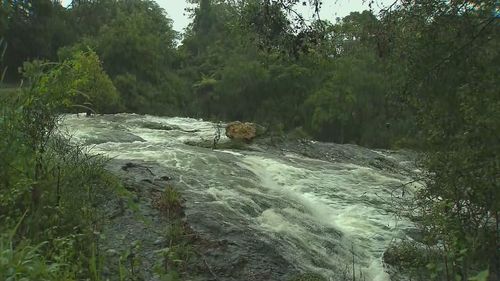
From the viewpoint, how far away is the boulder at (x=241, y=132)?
19.8 meters

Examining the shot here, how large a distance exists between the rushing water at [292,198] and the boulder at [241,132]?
5.68 feet

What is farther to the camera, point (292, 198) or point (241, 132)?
point (241, 132)

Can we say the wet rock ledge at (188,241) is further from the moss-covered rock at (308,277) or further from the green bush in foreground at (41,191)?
the green bush in foreground at (41,191)

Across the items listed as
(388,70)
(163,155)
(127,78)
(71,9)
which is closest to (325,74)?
(127,78)

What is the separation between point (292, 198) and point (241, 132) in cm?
860

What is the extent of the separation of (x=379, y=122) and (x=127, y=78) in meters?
18.5

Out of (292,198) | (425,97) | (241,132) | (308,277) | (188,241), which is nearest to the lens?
(425,97)

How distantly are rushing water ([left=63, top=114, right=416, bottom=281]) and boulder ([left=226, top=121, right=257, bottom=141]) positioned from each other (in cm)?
173

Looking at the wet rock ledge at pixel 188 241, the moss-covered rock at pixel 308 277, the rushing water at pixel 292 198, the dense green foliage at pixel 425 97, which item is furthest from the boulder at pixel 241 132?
the moss-covered rock at pixel 308 277

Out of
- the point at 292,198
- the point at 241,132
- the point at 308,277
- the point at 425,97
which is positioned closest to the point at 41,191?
the point at 308,277

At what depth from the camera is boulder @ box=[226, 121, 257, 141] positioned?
19.8 m

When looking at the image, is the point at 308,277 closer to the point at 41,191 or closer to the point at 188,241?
the point at 188,241

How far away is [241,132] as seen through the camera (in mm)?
20047

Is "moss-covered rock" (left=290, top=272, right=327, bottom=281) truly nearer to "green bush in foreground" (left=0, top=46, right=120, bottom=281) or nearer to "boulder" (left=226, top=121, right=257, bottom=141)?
"green bush in foreground" (left=0, top=46, right=120, bottom=281)
